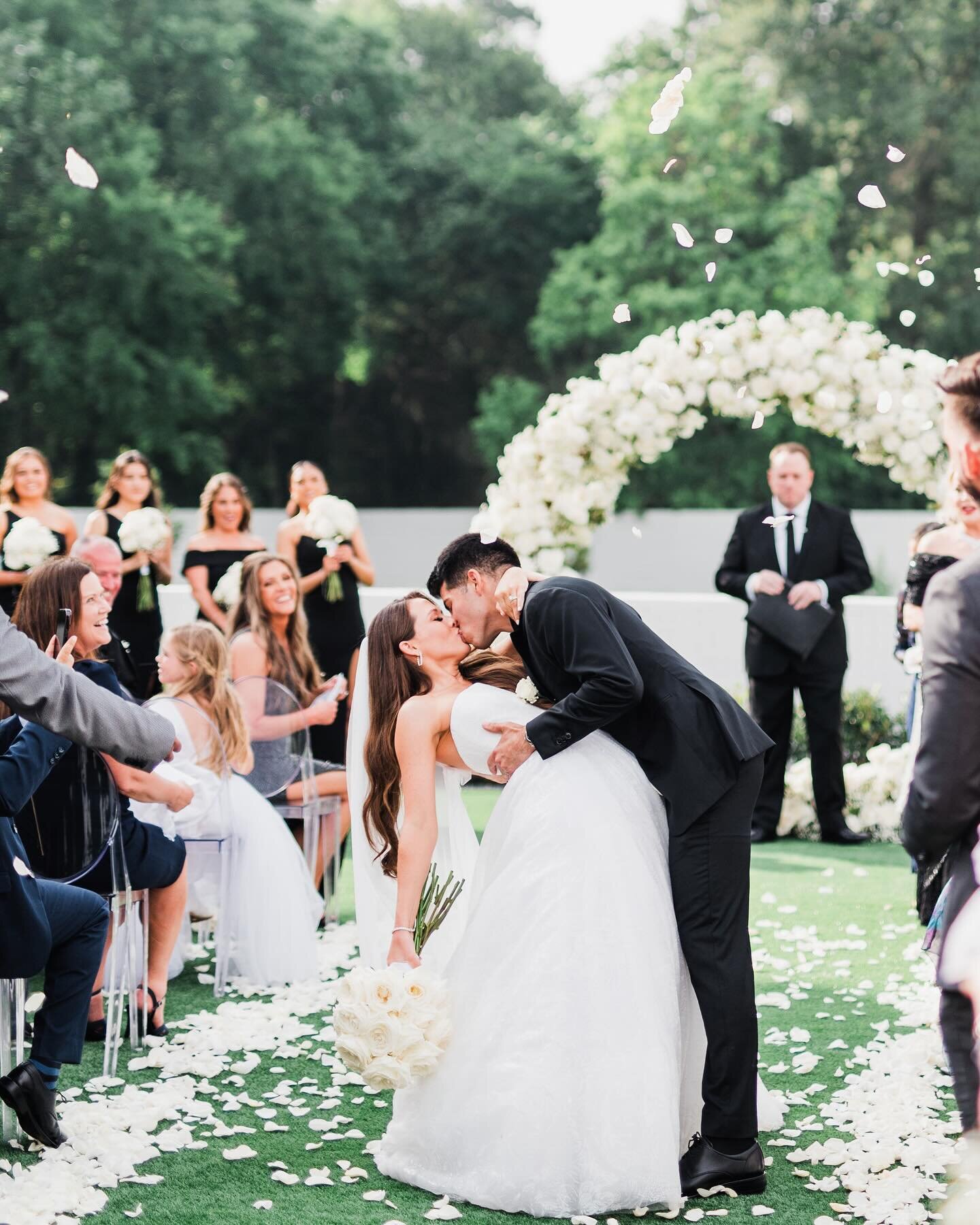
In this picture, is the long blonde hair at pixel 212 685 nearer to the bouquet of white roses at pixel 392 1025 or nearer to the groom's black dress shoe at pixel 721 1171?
the bouquet of white roses at pixel 392 1025

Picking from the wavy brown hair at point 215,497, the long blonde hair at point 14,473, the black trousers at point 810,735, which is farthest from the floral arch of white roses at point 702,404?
the long blonde hair at point 14,473

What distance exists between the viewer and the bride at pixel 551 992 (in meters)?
3.47

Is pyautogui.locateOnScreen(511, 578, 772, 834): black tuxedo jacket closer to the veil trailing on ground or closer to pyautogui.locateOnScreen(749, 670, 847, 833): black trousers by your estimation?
the veil trailing on ground

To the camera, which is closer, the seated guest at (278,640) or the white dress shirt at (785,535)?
the seated guest at (278,640)

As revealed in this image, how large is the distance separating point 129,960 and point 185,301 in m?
23.9

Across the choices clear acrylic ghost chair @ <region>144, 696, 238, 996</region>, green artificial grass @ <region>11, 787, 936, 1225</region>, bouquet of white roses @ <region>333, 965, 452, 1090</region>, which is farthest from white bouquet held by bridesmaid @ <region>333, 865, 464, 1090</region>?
clear acrylic ghost chair @ <region>144, 696, 238, 996</region>

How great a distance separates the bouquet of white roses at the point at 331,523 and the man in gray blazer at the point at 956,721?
563 centimetres

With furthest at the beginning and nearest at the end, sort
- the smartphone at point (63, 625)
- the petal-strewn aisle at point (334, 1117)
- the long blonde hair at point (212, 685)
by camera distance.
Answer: the long blonde hair at point (212, 685), the smartphone at point (63, 625), the petal-strewn aisle at point (334, 1117)

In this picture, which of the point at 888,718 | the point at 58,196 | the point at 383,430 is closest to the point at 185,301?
the point at 58,196

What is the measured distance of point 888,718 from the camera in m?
9.63

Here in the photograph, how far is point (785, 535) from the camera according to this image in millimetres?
8508

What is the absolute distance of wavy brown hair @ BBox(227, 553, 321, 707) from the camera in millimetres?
6500

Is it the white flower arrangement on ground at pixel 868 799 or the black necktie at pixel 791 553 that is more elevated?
the black necktie at pixel 791 553

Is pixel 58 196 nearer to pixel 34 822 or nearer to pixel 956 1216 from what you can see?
pixel 34 822
